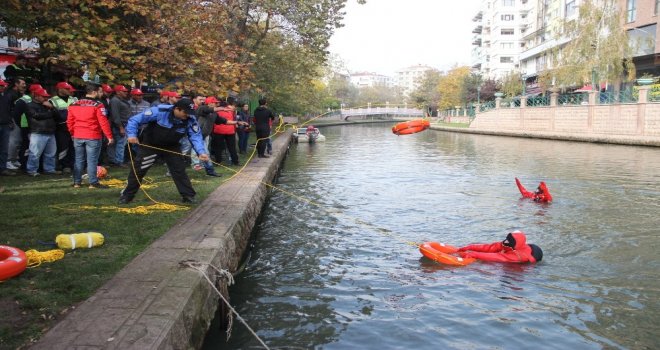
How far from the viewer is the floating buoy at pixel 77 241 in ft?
19.3

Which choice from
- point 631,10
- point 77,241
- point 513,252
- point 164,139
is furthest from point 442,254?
point 631,10

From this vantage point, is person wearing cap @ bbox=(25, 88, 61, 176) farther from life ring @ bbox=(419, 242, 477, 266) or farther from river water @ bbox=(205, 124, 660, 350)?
life ring @ bbox=(419, 242, 477, 266)

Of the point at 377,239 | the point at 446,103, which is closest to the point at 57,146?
the point at 377,239

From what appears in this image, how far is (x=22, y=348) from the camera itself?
355 cm

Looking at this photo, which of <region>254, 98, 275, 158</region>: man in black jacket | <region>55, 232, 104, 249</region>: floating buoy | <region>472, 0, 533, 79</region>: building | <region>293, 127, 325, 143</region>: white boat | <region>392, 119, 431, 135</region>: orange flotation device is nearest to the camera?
<region>55, 232, 104, 249</region>: floating buoy

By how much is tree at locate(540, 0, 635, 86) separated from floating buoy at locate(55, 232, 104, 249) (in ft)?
117

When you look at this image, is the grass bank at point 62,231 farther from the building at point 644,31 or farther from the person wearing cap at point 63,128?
the building at point 644,31

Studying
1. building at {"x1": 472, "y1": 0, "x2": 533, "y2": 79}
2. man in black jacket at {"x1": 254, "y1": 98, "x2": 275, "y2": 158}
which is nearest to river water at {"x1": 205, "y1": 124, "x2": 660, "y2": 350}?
man in black jacket at {"x1": 254, "y1": 98, "x2": 275, "y2": 158}

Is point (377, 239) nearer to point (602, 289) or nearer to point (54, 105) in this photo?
point (602, 289)

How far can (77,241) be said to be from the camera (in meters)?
5.92

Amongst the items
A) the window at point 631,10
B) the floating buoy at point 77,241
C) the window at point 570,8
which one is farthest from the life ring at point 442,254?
the window at point 570,8

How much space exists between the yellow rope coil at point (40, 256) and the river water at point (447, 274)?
198cm

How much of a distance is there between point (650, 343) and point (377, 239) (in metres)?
4.34

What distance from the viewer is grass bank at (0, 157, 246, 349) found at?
13.8 ft
